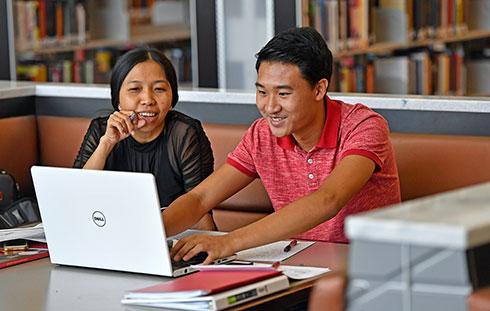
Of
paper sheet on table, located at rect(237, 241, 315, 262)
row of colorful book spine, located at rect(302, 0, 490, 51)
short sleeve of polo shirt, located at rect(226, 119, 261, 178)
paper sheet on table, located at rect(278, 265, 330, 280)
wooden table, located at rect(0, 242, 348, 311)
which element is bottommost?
wooden table, located at rect(0, 242, 348, 311)

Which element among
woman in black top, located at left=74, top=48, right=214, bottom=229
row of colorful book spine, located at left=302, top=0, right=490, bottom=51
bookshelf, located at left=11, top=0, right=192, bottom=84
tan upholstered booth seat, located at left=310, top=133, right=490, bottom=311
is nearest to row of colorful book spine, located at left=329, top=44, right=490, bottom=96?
row of colorful book spine, located at left=302, top=0, right=490, bottom=51

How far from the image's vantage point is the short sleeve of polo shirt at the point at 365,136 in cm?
297

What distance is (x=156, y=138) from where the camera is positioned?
135 inches

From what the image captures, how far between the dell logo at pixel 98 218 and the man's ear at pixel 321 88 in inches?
27.8

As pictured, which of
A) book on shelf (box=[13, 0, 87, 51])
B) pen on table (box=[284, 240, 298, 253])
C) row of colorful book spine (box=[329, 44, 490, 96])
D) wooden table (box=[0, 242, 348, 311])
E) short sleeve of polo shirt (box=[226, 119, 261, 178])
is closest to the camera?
wooden table (box=[0, 242, 348, 311])

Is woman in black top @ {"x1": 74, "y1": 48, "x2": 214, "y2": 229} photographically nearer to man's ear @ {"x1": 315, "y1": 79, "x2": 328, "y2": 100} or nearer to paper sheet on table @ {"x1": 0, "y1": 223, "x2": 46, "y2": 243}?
paper sheet on table @ {"x1": 0, "y1": 223, "x2": 46, "y2": 243}

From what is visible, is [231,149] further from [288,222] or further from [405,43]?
[405,43]

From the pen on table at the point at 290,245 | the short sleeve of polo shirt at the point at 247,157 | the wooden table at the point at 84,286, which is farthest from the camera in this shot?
the short sleeve of polo shirt at the point at 247,157

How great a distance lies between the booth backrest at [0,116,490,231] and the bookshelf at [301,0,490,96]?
1499mm

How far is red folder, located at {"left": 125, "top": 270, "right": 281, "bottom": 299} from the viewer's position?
2.34 meters

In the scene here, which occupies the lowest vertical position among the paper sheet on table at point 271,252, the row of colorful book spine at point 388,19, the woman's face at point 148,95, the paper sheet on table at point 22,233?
the paper sheet on table at point 271,252

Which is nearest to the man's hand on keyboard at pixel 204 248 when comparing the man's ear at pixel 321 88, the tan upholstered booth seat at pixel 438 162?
the man's ear at pixel 321 88

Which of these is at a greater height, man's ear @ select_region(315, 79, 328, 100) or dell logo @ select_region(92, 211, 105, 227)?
man's ear @ select_region(315, 79, 328, 100)

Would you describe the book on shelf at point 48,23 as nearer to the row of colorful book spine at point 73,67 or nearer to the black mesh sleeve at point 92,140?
the row of colorful book spine at point 73,67
